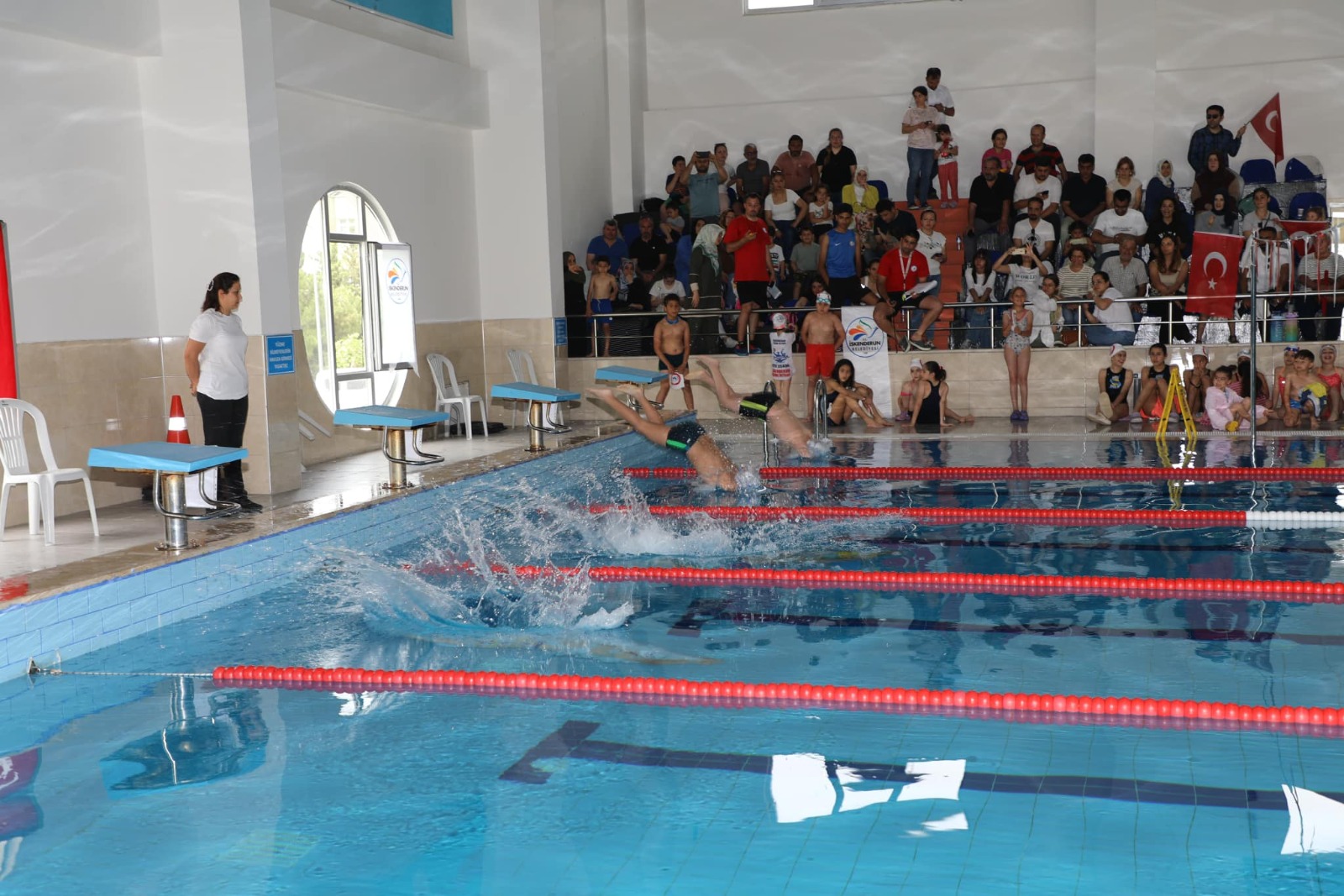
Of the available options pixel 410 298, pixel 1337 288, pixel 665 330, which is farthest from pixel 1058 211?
pixel 410 298

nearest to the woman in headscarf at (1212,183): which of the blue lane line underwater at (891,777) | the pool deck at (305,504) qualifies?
the pool deck at (305,504)

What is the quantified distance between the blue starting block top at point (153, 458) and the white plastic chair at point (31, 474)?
726 mm

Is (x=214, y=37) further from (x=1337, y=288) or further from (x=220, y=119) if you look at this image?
(x=1337, y=288)

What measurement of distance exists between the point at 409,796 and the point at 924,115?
12529mm

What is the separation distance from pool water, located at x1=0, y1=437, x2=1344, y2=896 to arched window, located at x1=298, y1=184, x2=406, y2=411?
402 centimetres

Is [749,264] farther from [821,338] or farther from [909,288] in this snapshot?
[909,288]

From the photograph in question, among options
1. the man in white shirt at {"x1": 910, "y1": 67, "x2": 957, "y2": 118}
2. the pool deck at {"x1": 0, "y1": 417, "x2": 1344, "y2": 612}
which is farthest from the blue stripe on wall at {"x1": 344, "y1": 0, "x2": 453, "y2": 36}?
the man in white shirt at {"x1": 910, "y1": 67, "x2": 957, "y2": 118}

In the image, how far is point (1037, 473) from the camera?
884 centimetres

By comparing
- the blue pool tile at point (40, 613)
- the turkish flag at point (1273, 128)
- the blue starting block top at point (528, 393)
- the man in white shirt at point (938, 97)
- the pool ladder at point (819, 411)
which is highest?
the man in white shirt at point (938, 97)

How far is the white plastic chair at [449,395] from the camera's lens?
36.5 feet

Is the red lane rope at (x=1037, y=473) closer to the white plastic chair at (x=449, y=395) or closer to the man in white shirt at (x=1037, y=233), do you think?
the white plastic chair at (x=449, y=395)

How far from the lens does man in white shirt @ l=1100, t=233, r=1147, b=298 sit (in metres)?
12.8

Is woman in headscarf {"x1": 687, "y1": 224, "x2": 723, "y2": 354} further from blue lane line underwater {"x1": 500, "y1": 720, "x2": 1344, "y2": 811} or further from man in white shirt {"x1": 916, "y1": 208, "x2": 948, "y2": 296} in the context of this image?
blue lane line underwater {"x1": 500, "y1": 720, "x2": 1344, "y2": 811}

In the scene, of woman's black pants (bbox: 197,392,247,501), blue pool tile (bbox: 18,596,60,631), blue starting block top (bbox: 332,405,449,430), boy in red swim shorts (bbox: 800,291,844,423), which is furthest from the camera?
boy in red swim shorts (bbox: 800,291,844,423)
